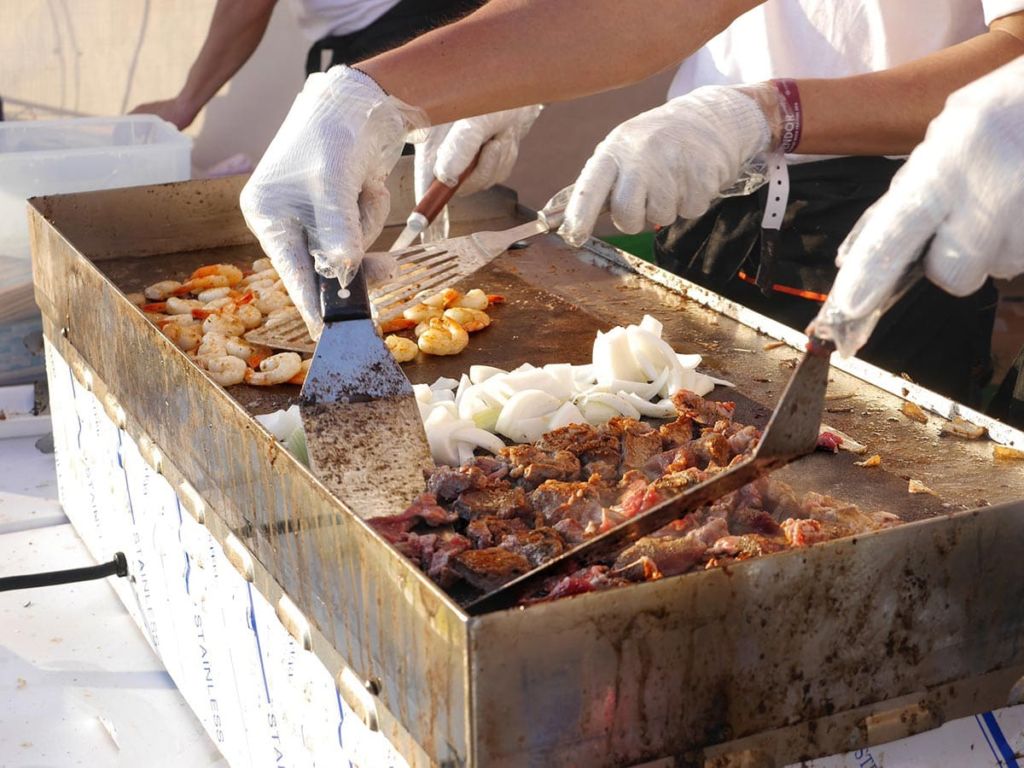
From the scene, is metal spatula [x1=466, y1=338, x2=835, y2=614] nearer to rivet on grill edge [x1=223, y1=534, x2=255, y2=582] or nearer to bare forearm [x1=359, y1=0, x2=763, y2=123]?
rivet on grill edge [x1=223, y1=534, x2=255, y2=582]

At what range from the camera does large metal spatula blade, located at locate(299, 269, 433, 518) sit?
5.76ft

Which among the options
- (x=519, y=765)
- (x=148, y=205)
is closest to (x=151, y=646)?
(x=148, y=205)

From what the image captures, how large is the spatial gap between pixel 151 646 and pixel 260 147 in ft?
11.1

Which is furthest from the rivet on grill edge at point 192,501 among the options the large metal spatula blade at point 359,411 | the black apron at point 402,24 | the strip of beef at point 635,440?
the black apron at point 402,24

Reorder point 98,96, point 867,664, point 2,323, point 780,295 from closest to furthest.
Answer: point 867,664 < point 780,295 < point 2,323 < point 98,96

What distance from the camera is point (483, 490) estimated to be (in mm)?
1753

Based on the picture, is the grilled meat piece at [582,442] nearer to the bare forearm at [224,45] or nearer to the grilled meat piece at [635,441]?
the grilled meat piece at [635,441]

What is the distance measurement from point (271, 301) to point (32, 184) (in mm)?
1055

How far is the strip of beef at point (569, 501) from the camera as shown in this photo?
5.48ft

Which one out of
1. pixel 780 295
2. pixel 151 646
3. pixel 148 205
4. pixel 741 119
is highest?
pixel 741 119

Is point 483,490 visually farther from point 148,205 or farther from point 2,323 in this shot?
point 2,323

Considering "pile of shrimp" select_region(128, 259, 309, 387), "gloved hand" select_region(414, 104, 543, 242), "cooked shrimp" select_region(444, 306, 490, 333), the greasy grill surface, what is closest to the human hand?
the greasy grill surface

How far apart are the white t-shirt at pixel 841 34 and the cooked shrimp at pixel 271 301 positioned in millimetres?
1167

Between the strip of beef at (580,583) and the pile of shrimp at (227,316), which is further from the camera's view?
the pile of shrimp at (227,316)
